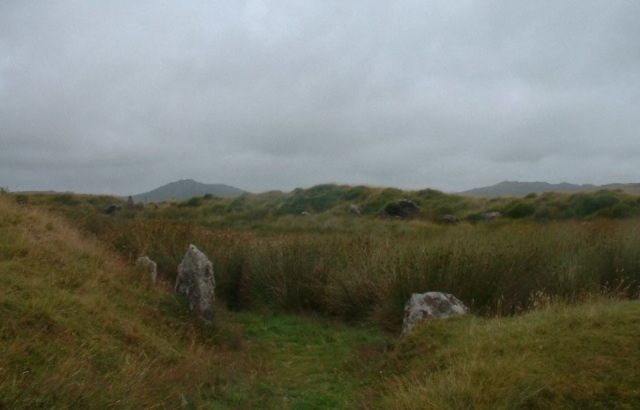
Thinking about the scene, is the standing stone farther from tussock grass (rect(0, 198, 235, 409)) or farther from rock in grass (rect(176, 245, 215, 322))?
rock in grass (rect(176, 245, 215, 322))

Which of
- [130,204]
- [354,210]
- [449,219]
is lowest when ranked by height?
[449,219]

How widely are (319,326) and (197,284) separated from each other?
2.28 meters

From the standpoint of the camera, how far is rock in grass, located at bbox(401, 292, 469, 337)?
8.40 m

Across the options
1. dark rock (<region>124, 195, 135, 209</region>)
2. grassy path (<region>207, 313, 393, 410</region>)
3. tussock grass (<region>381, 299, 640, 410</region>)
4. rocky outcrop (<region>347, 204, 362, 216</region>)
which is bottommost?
grassy path (<region>207, 313, 393, 410</region>)

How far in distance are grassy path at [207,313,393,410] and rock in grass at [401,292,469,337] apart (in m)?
0.65

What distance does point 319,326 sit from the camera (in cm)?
1103

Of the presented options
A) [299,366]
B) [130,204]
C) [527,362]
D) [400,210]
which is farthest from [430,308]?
[130,204]

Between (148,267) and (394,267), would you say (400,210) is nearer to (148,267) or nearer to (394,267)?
(394,267)

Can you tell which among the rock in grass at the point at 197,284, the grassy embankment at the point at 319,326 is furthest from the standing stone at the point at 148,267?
the rock in grass at the point at 197,284

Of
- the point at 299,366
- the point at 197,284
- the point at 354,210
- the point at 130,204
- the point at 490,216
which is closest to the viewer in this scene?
the point at 299,366

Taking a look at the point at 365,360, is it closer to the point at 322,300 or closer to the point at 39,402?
the point at 322,300

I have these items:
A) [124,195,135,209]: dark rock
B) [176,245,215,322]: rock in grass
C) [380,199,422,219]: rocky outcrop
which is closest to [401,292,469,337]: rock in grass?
[176,245,215,322]: rock in grass

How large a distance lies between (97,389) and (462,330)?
4.21m

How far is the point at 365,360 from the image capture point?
8.41m
